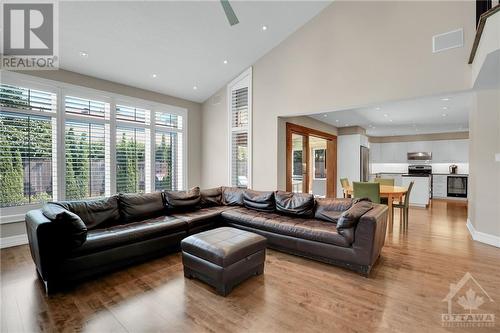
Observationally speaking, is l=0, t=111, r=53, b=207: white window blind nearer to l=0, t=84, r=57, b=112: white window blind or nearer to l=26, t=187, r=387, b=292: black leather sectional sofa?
l=0, t=84, r=57, b=112: white window blind

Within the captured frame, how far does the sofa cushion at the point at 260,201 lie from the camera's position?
4.32m

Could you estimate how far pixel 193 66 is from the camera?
512 cm

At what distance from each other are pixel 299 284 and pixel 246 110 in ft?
14.1

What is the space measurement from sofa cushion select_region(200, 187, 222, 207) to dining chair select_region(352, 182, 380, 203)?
278 cm

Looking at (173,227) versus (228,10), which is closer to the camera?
(228,10)

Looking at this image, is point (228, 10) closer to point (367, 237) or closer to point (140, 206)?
point (367, 237)

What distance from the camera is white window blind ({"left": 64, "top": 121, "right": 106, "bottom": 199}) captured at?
14.6 ft

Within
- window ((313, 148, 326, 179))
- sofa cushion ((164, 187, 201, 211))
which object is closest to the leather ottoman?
sofa cushion ((164, 187, 201, 211))

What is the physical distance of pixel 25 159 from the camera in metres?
3.96

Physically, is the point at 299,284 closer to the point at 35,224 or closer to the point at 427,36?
the point at 35,224

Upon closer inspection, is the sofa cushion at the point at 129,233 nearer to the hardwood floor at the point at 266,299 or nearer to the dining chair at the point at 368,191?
the hardwood floor at the point at 266,299

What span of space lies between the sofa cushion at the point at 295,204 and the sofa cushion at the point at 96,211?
2.62 meters

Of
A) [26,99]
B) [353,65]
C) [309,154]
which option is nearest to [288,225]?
[353,65]

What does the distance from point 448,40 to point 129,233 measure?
17.5 ft
